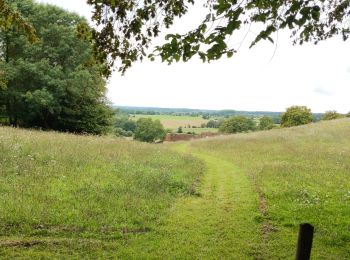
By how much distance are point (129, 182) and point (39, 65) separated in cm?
2295

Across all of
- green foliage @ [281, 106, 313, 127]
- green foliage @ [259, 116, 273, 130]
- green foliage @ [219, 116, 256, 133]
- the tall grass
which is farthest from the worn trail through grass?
green foliage @ [259, 116, 273, 130]

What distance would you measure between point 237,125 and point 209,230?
349 feet

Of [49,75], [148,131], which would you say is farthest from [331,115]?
[49,75]

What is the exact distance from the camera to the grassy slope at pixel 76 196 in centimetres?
820

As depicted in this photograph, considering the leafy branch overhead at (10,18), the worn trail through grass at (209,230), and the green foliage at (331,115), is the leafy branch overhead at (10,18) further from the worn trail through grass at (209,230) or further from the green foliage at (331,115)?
the green foliage at (331,115)

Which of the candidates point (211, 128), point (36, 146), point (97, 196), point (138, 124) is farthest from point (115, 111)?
point (211, 128)

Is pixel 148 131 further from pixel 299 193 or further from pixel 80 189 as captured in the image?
pixel 80 189

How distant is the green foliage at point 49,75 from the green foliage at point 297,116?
65.9 metres

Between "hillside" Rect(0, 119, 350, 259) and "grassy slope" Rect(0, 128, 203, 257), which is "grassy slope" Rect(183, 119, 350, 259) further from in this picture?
"grassy slope" Rect(0, 128, 203, 257)

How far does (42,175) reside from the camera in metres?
12.8

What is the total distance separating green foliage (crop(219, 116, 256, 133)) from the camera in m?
114

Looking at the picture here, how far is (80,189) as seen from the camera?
11.8m

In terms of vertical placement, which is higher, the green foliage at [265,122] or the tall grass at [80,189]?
the green foliage at [265,122]

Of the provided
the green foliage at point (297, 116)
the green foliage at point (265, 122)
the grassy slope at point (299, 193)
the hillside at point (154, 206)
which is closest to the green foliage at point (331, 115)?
the green foliage at point (297, 116)
